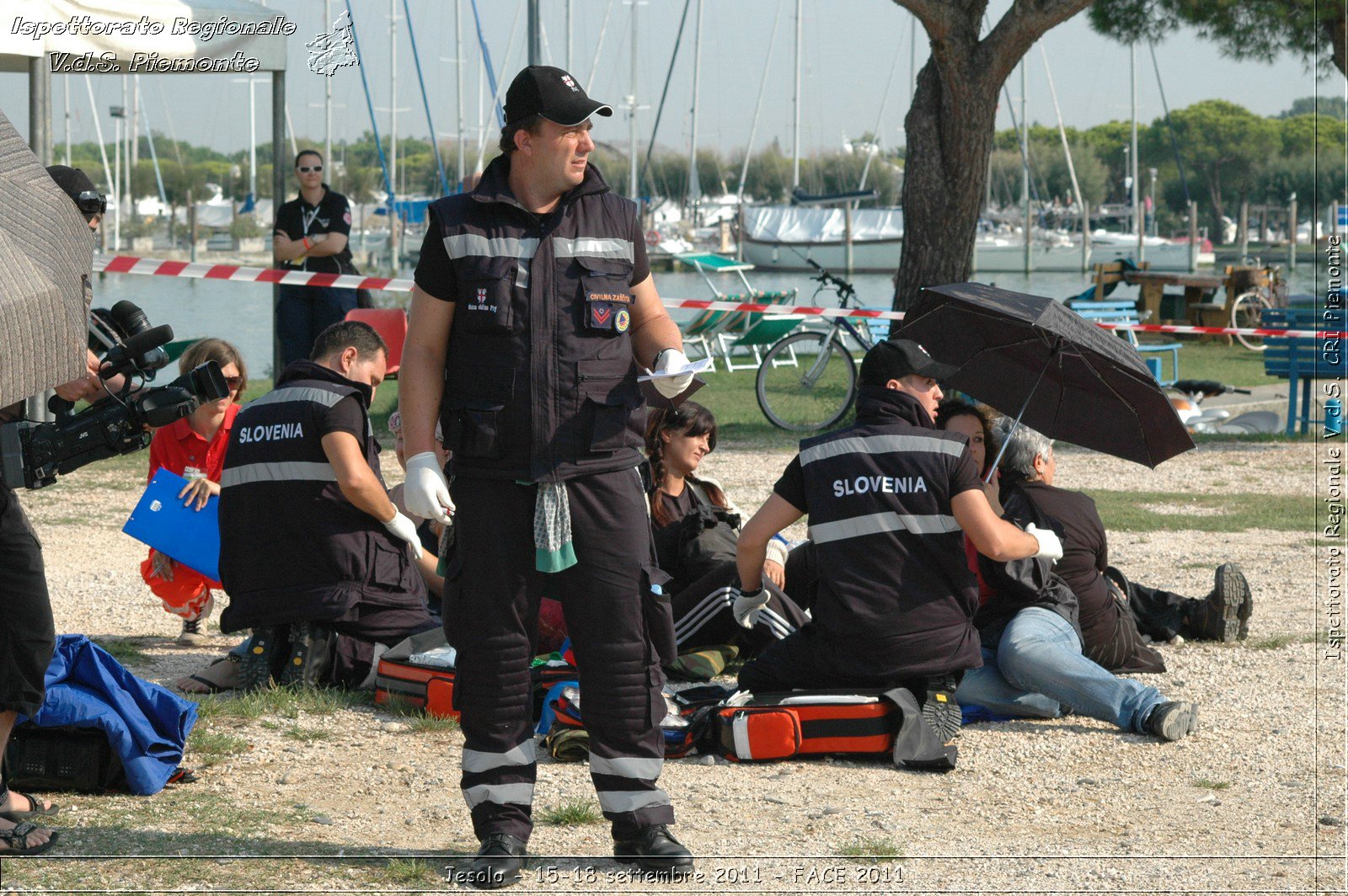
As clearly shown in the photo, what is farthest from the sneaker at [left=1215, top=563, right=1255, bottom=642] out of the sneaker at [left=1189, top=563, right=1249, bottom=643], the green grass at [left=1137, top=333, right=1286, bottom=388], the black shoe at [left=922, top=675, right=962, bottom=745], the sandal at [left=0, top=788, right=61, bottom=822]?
the green grass at [left=1137, top=333, right=1286, bottom=388]

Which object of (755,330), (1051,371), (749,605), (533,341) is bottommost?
(749,605)

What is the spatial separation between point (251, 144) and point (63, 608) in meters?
39.7

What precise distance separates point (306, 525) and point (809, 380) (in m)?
8.31

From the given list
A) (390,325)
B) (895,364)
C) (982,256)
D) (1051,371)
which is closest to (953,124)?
(390,325)

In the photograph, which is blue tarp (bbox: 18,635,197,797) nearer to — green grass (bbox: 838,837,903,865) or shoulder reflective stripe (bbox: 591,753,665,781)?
shoulder reflective stripe (bbox: 591,753,665,781)

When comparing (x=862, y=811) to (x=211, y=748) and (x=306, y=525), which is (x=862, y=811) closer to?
(x=211, y=748)

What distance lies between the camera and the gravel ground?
3.46 m

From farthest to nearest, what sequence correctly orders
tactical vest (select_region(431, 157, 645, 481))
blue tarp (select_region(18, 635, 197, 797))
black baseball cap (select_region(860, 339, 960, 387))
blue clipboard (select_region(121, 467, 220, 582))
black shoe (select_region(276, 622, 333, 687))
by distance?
blue clipboard (select_region(121, 467, 220, 582)) < black shoe (select_region(276, 622, 333, 687)) < black baseball cap (select_region(860, 339, 960, 387)) < blue tarp (select_region(18, 635, 197, 797)) < tactical vest (select_region(431, 157, 645, 481))

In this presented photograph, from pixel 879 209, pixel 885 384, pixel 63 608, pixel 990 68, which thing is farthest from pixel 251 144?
pixel 885 384

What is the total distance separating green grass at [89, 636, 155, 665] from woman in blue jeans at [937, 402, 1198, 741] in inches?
124

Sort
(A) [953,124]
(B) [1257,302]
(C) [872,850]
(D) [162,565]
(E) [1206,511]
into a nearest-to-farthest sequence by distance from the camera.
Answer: (C) [872,850], (D) [162,565], (E) [1206,511], (A) [953,124], (B) [1257,302]

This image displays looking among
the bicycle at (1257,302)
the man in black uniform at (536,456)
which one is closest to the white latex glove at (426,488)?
the man in black uniform at (536,456)

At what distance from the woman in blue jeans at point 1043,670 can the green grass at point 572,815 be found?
1608 mm

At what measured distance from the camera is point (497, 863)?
3361 mm
